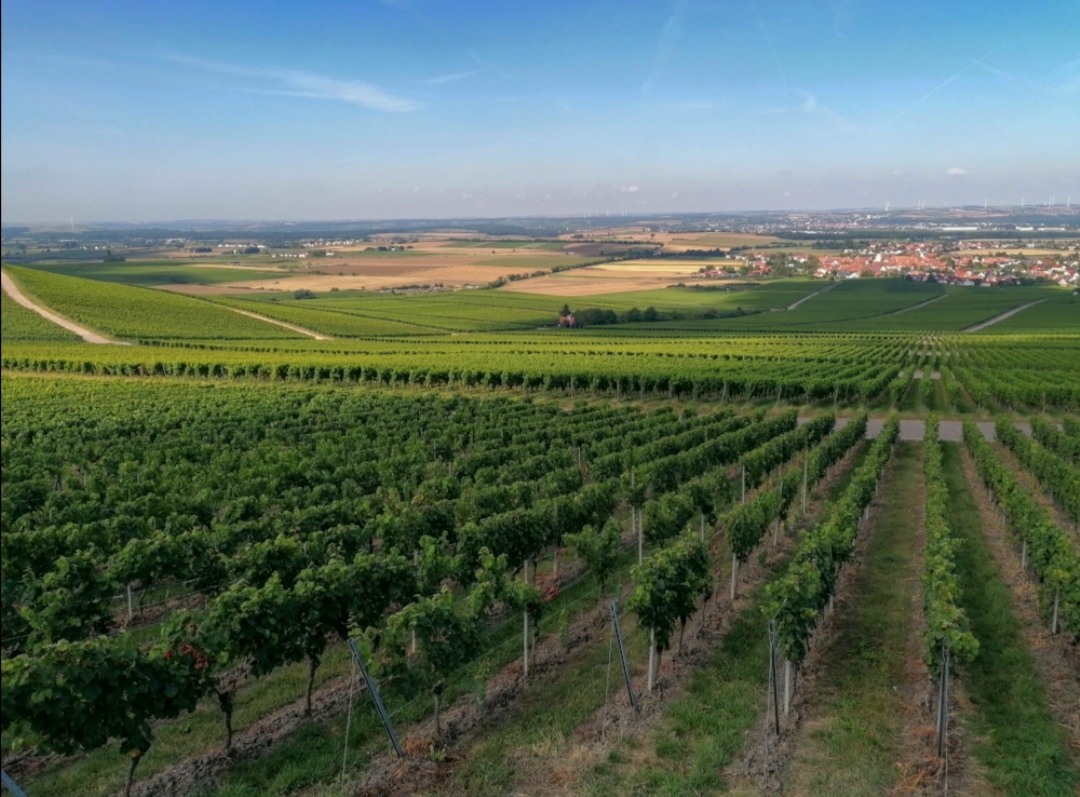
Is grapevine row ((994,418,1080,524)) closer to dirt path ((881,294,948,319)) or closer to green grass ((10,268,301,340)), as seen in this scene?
green grass ((10,268,301,340))

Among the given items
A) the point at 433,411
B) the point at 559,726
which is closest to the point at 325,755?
the point at 559,726

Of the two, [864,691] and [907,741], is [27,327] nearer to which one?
[864,691]

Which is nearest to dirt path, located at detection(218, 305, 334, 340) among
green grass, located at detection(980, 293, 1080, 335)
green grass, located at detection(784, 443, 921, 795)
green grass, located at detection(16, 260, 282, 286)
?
green grass, located at detection(16, 260, 282, 286)

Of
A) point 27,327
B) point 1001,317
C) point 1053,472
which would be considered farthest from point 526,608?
point 1001,317

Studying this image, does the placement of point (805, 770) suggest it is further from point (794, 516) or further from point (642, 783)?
point (794, 516)

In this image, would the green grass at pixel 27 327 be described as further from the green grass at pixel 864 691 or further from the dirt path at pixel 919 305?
the dirt path at pixel 919 305

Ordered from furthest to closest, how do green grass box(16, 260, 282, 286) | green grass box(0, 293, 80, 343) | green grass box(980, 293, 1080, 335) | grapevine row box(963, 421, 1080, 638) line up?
green grass box(16, 260, 282, 286)
green grass box(980, 293, 1080, 335)
green grass box(0, 293, 80, 343)
grapevine row box(963, 421, 1080, 638)
